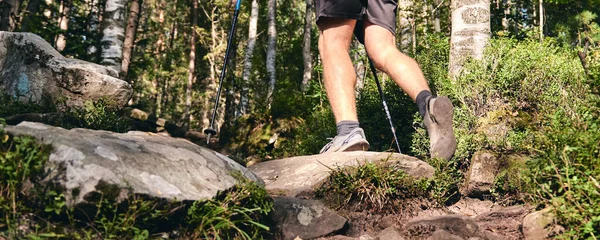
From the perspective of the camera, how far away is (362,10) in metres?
4.35

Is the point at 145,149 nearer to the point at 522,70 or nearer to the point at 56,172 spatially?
the point at 56,172

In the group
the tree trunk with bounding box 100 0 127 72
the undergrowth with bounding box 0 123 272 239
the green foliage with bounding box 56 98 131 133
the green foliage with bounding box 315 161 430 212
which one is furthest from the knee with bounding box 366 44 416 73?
the tree trunk with bounding box 100 0 127 72

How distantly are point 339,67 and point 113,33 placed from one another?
688 cm

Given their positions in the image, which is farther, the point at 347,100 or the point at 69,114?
the point at 69,114

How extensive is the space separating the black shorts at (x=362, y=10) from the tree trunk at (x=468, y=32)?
4.65 ft

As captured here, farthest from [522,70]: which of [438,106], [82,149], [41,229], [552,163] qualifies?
[41,229]

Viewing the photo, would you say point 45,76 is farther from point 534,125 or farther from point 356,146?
point 534,125

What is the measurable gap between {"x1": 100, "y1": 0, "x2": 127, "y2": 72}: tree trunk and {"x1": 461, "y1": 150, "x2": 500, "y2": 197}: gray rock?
7.66 m

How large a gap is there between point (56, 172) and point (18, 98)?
565 centimetres

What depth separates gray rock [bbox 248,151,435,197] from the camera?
3.96 meters

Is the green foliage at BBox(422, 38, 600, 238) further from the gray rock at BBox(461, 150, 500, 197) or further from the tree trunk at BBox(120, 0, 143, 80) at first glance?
the tree trunk at BBox(120, 0, 143, 80)

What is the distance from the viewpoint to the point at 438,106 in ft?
12.2

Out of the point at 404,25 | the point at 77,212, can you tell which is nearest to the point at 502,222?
the point at 77,212

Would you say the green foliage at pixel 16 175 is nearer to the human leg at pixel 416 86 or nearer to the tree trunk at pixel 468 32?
the human leg at pixel 416 86
